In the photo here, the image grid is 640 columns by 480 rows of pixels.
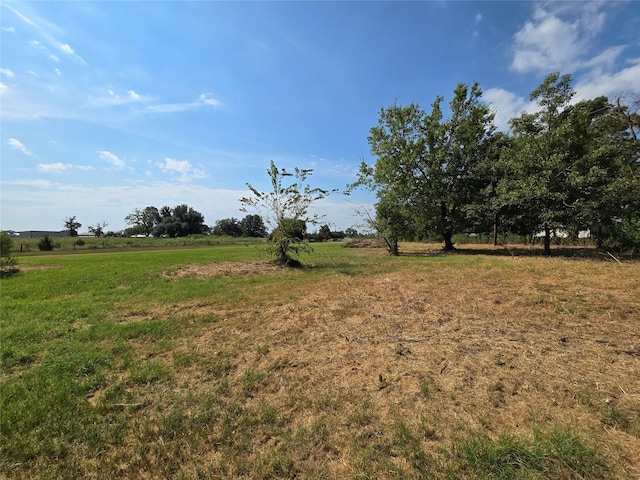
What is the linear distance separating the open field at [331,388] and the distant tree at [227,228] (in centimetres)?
8841

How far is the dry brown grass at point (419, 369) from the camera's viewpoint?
2.39 metres

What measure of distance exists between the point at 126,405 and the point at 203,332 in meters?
2.02

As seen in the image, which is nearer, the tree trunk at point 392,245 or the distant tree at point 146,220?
the tree trunk at point 392,245

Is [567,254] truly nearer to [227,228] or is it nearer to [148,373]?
[148,373]

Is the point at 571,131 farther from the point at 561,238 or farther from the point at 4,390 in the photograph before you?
the point at 4,390

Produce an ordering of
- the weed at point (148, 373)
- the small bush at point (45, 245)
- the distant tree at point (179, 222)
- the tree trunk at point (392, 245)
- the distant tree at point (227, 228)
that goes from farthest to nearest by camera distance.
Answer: the distant tree at point (227, 228), the distant tree at point (179, 222), the small bush at point (45, 245), the tree trunk at point (392, 245), the weed at point (148, 373)

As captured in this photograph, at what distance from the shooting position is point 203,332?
5020 millimetres

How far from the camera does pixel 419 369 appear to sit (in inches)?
136

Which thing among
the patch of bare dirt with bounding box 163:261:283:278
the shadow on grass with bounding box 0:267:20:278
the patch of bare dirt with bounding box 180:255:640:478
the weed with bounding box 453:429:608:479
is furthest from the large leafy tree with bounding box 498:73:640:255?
the shadow on grass with bounding box 0:267:20:278

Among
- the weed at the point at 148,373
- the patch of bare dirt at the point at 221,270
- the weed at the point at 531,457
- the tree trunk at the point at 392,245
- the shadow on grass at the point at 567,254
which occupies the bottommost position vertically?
the weed at the point at 148,373

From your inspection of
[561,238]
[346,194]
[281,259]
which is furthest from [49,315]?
[561,238]

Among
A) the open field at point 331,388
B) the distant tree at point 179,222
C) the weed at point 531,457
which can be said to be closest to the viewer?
the weed at point 531,457

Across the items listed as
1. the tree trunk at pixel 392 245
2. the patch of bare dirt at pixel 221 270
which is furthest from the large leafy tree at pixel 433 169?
the patch of bare dirt at pixel 221 270

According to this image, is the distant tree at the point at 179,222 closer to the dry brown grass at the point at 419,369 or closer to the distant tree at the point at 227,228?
the distant tree at the point at 227,228
